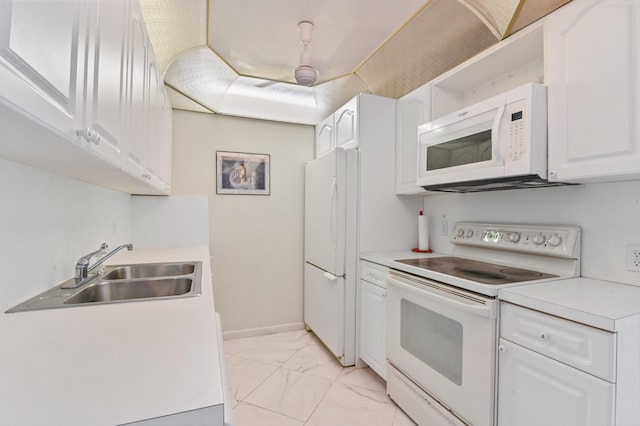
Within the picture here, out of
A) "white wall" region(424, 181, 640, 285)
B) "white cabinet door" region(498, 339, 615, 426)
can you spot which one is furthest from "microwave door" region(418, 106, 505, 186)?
"white cabinet door" region(498, 339, 615, 426)

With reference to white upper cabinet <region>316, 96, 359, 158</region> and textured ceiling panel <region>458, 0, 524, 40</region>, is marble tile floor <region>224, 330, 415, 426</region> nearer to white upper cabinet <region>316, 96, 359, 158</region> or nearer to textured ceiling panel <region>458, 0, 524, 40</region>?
white upper cabinet <region>316, 96, 359, 158</region>

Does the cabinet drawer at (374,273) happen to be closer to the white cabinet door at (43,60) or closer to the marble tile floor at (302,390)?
the marble tile floor at (302,390)

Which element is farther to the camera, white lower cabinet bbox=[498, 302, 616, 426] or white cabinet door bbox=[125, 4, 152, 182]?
white cabinet door bbox=[125, 4, 152, 182]

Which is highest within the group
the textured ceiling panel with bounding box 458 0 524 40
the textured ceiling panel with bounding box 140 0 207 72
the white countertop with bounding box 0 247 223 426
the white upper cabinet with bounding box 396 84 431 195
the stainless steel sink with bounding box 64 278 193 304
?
the textured ceiling panel with bounding box 140 0 207 72

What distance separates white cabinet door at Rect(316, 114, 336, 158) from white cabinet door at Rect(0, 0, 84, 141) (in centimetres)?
223

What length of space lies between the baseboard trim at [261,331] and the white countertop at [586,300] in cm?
233

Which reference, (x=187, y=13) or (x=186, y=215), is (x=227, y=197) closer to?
(x=186, y=215)

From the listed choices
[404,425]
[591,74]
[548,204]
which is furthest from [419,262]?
[591,74]

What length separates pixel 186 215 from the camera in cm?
257

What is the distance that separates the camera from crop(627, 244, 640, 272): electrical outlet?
132 centimetres

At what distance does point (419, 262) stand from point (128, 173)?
1661 millimetres

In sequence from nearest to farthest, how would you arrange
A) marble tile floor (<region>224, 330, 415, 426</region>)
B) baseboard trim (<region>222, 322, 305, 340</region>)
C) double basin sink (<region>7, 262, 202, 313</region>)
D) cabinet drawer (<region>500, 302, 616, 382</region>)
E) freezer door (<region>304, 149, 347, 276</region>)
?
cabinet drawer (<region>500, 302, 616, 382</region>)
double basin sink (<region>7, 262, 202, 313</region>)
marble tile floor (<region>224, 330, 415, 426</region>)
freezer door (<region>304, 149, 347, 276</region>)
baseboard trim (<region>222, 322, 305, 340</region>)

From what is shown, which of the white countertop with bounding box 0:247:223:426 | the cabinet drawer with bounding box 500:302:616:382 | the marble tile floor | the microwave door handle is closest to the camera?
the white countertop with bounding box 0:247:223:426

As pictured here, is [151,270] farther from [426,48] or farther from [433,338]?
[426,48]
